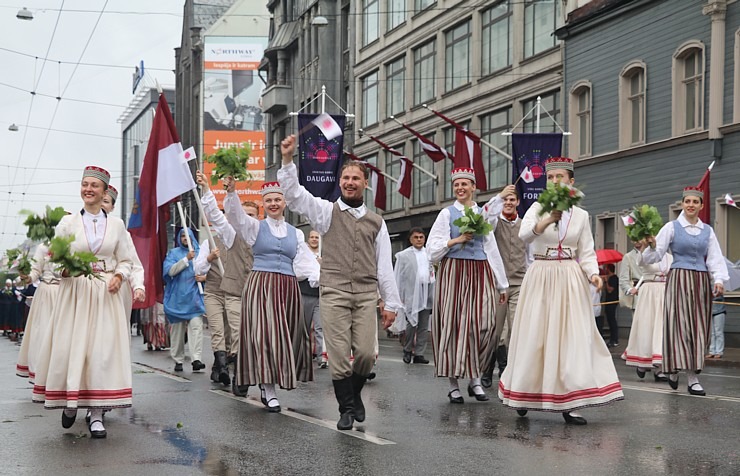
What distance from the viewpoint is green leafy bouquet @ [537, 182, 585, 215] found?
10.0 metres

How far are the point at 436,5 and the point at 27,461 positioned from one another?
37.8 meters

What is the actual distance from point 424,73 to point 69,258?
37.0 metres

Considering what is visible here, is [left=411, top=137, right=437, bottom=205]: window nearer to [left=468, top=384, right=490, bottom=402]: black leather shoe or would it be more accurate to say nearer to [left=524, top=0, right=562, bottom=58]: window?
[left=524, top=0, right=562, bottom=58]: window

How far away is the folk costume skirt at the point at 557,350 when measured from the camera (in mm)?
10156

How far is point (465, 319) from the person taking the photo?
39.6 ft

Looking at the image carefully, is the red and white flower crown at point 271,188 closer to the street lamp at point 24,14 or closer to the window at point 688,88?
the window at point 688,88

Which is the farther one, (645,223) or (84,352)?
(645,223)

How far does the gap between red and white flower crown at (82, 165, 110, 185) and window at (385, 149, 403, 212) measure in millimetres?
38062

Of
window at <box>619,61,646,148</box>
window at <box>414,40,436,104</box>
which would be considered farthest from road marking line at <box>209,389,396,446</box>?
window at <box>414,40,436,104</box>

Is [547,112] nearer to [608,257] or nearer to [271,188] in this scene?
[608,257]

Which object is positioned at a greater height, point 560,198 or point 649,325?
point 560,198

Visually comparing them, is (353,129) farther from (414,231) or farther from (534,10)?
(414,231)

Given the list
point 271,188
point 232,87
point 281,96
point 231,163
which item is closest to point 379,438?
point 231,163

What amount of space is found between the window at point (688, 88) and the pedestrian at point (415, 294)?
9.68 meters
